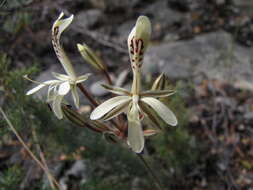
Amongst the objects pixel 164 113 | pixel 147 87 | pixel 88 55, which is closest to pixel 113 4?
pixel 147 87

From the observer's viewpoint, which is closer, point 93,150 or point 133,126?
point 133,126

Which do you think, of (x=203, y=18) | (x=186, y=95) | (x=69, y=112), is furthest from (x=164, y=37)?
(x=69, y=112)

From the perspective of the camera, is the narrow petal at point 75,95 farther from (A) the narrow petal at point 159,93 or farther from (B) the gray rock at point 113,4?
(B) the gray rock at point 113,4

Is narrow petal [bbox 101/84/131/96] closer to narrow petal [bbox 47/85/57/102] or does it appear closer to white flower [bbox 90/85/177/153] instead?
white flower [bbox 90/85/177/153]

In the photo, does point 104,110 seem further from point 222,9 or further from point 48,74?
point 222,9

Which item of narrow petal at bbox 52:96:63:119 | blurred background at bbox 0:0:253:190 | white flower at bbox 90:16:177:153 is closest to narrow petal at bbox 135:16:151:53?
white flower at bbox 90:16:177:153

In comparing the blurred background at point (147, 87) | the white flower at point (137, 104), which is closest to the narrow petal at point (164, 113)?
the white flower at point (137, 104)
